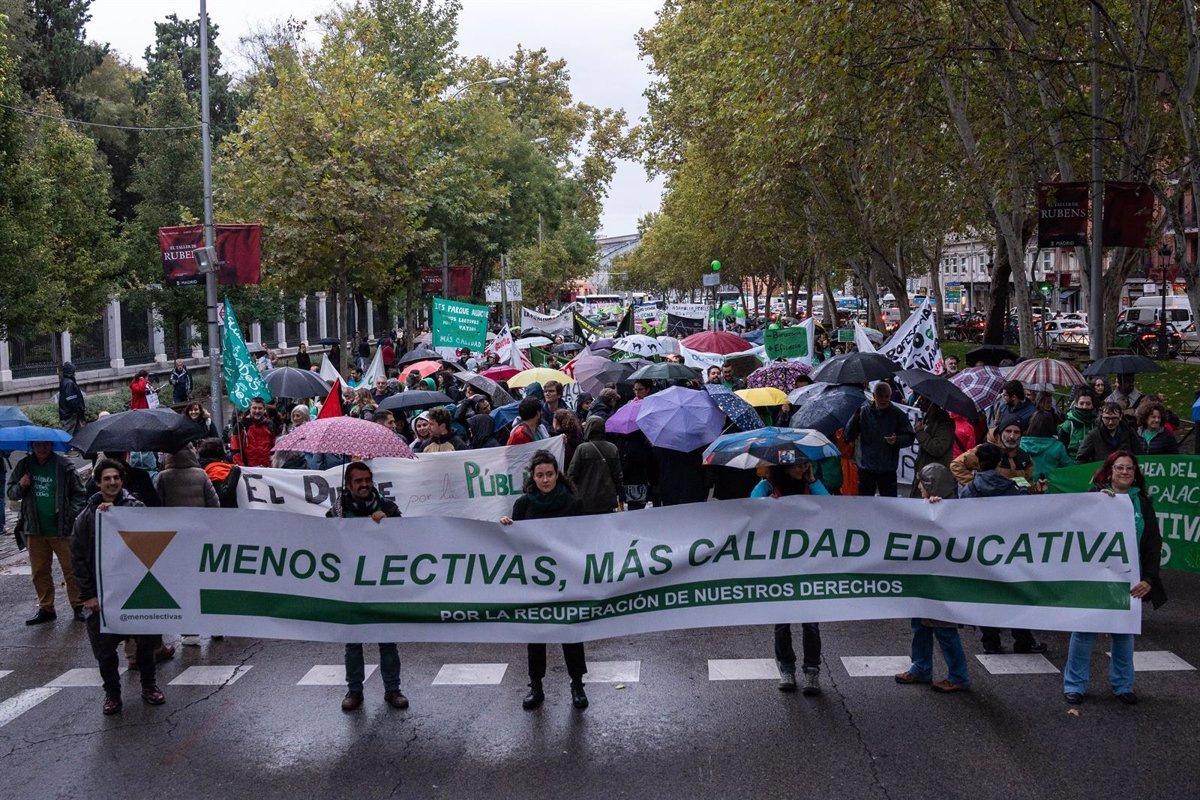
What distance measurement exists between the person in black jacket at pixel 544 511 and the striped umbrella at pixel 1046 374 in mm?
7834

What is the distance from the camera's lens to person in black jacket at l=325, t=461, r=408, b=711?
7414mm

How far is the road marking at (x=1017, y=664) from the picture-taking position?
7.95 m

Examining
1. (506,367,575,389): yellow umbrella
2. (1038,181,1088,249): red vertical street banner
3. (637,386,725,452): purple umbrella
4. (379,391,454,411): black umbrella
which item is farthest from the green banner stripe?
(1038,181,1088,249): red vertical street banner

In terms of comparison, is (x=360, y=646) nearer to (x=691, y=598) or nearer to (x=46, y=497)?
(x=691, y=598)

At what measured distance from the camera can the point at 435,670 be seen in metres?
8.41

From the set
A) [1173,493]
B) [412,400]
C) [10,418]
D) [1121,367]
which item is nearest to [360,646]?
[10,418]

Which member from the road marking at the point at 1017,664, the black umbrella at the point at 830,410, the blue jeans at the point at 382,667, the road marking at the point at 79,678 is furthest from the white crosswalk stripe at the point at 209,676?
the black umbrella at the point at 830,410

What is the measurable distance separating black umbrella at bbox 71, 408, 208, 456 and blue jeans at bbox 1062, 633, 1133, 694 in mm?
6123

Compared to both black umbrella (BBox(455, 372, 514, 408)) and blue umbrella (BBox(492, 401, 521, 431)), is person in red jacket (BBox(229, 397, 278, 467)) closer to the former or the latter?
blue umbrella (BBox(492, 401, 521, 431))

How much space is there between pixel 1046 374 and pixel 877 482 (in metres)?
4.05

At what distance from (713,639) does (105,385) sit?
93.4ft

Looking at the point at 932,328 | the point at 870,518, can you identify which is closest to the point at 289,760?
the point at 870,518

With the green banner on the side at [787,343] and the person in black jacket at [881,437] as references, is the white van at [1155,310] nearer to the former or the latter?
the green banner on the side at [787,343]

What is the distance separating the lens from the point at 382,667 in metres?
7.59
